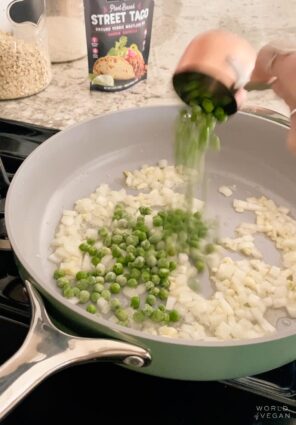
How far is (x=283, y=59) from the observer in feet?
2.25

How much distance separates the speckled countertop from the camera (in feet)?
4.08

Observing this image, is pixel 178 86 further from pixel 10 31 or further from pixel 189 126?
pixel 10 31

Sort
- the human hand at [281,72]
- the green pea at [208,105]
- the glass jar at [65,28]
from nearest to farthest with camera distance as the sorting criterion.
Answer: the human hand at [281,72] < the green pea at [208,105] < the glass jar at [65,28]

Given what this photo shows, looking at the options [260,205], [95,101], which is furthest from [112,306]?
A: [95,101]

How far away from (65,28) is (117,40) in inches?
7.7

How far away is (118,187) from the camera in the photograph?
3.55 ft

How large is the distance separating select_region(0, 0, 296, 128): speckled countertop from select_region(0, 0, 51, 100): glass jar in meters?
0.05

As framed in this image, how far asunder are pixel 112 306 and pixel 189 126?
1.09ft

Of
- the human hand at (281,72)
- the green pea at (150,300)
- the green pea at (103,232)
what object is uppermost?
the human hand at (281,72)

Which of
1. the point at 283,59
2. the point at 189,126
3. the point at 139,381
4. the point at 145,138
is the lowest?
the point at 139,381

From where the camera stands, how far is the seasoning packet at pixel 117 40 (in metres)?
1.15

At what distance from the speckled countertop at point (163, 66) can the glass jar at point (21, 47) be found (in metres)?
0.05

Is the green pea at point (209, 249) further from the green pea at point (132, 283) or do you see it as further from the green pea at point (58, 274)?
the green pea at point (58, 274)

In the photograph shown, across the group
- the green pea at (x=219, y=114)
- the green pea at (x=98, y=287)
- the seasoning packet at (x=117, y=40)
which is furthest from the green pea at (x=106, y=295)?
the seasoning packet at (x=117, y=40)
